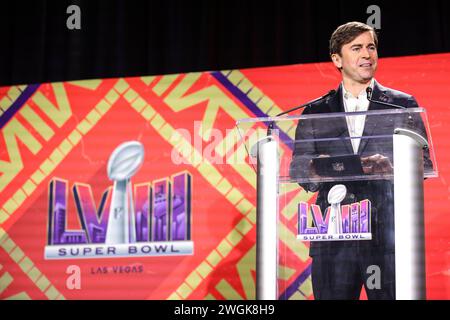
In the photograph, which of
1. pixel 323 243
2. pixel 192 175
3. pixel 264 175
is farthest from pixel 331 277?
pixel 192 175

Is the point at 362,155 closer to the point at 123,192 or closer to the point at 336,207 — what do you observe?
the point at 336,207

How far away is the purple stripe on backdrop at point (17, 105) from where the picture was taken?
14.9 ft

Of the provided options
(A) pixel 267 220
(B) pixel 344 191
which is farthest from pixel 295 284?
(B) pixel 344 191

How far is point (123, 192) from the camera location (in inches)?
167

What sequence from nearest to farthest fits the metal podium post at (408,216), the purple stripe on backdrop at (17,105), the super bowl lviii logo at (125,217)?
1. the metal podium post at (408,216)
2. the super bowl lviii logo at (125,217)
3. the purple stripe on backdrop at (17,105)

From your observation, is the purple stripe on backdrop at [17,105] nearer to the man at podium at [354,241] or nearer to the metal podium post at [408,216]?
the man at podium at [354,241]

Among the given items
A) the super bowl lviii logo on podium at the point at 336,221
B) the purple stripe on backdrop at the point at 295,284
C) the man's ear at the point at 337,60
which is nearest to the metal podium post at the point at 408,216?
the super bowl lviii logo on podium at the point at 336,221

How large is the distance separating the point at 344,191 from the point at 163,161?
179 cm

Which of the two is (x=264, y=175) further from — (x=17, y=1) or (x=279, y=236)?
(x=17, y=1)

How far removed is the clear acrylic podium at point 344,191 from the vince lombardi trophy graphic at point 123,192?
165 centimetres

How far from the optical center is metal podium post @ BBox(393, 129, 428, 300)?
8.16ft

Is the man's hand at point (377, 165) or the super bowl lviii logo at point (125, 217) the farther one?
the super bowl lviii logo at point (125, 217)

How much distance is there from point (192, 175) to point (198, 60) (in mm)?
769

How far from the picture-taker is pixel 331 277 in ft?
8.32
